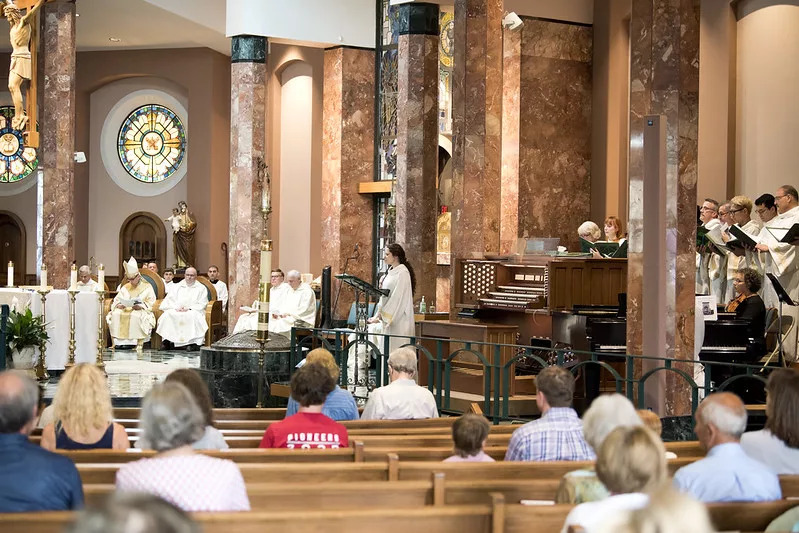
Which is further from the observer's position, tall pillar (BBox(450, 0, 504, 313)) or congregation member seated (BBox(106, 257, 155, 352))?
congregation member seated (BBox(106, 257, 155, 352))

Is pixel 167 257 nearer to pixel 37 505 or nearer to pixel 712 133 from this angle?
pixel 712 133

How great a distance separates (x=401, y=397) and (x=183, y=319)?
11.6m

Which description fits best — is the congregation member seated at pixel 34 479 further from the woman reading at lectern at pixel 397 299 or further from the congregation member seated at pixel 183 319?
the congregation member seated at pixel 183 319

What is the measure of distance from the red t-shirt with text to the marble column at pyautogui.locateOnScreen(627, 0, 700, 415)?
13.6 ft

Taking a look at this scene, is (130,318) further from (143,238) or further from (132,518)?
(132,518)

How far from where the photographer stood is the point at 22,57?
49.1ft

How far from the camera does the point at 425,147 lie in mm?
15195

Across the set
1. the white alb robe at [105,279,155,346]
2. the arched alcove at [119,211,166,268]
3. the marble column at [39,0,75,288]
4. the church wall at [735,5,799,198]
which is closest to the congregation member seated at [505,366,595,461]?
the church wall at [735,5,799,198]

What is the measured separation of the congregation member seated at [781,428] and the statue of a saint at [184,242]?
1941cm

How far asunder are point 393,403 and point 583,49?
1078cm

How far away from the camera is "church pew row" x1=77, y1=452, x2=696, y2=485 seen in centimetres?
399

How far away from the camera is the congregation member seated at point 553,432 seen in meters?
4.62

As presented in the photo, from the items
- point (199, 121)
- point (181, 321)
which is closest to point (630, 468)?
point (181, 321)

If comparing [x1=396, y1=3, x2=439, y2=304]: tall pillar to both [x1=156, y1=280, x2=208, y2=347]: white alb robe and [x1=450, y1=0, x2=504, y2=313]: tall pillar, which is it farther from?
[x1=156, y1=280, x2=208, y2=347]: white alb robe
